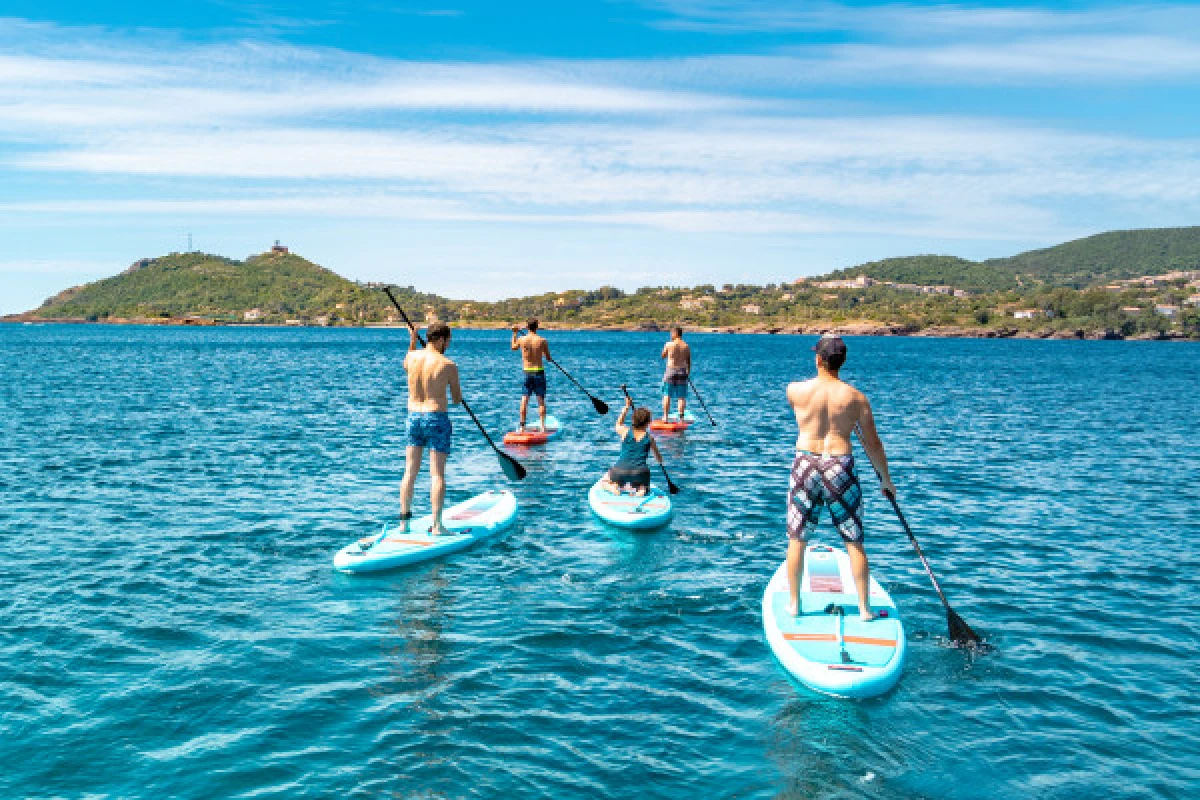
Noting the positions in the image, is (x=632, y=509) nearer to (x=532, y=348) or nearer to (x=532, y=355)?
(x=532, y=348)

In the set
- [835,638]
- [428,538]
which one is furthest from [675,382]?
[835,638]

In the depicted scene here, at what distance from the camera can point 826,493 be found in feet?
29.7

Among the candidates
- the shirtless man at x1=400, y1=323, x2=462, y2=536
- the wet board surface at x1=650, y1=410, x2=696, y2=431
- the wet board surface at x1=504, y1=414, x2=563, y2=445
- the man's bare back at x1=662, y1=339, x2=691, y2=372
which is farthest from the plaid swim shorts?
the wet board surface at x1=650, y1=410, x2=696, y2=431

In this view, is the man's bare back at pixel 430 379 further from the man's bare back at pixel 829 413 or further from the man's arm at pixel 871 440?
the man's arm at pixel 871 440

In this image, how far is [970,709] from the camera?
28.3 ft

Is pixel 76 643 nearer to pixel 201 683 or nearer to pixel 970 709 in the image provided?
pixel 201 683

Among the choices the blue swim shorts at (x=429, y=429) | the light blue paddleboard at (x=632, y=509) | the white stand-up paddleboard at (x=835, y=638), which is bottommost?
the white stand-up paddleboard at (x=835, y=638)

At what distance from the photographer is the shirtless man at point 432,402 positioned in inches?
503

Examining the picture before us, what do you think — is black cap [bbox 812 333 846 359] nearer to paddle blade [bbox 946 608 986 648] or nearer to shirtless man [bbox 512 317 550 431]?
paddle blade [bbox 946 608 986 648]

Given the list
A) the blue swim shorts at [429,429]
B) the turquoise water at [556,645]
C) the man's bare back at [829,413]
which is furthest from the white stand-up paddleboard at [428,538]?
the man's bare back at [829,413]

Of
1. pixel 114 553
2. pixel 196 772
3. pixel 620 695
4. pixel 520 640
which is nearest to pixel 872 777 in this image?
pixel 620 695

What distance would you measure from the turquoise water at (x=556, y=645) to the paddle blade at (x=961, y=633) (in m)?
0.22

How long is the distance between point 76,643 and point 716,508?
438 inches

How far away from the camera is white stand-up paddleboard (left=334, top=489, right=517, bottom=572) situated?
40.8ft
